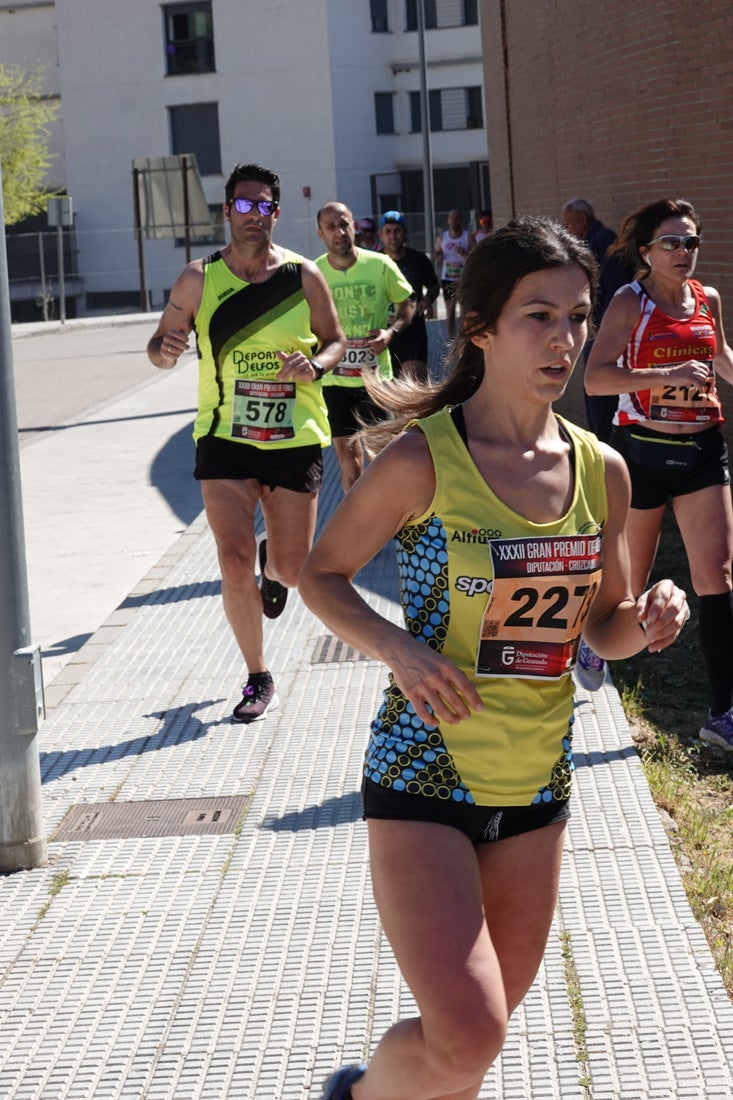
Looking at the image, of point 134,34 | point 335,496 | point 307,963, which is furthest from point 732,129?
point 134,34

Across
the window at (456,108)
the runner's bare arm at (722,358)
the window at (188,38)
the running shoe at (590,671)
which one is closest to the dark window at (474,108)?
the window at (456,108)

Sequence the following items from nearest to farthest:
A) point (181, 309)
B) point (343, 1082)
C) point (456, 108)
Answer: point (343, 1082) → point (181, 309) → point (456, 108)

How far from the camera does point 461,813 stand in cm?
293

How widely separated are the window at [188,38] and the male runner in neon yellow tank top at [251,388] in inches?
2080

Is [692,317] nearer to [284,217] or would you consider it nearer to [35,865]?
[35,865]

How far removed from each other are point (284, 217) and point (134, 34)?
873cm

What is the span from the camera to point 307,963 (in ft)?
14.4

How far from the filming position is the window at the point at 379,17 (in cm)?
5791

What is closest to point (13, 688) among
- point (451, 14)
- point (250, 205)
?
point (250, 205)

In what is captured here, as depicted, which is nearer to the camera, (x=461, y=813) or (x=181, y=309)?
(x=461, y=813)

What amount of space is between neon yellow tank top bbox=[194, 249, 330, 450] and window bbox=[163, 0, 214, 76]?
5286 cm

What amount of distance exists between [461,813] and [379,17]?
58622 millimetres

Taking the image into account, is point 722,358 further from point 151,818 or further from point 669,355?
point 151,818

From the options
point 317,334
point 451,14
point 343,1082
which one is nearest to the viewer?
point 343,1082
